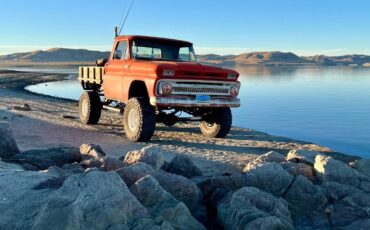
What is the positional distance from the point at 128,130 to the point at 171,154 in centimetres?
175

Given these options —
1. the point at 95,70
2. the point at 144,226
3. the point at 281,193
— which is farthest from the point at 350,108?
the point at 144,226

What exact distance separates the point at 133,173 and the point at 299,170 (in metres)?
2.60

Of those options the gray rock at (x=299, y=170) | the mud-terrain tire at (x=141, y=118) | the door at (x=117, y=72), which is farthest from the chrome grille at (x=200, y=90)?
the gray rock at (x=299, y=170)

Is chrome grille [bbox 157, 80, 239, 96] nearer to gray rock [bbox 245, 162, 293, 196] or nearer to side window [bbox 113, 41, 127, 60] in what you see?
side window [bbox 113, 41, 127, 60]

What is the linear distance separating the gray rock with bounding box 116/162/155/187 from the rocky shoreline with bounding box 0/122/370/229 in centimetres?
1

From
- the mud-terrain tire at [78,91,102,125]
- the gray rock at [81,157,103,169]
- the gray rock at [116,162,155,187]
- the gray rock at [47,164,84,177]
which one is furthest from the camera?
the mud-terrain tire at [78,91,102,125]

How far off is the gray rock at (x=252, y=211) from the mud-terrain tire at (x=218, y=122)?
5.52 m

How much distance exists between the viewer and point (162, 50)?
11.4 metres

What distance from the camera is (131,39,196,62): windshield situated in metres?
11.1

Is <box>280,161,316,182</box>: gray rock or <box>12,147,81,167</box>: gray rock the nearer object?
<box>280,161,316,182</box>: gray rock

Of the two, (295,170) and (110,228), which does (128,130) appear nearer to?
(295,170)

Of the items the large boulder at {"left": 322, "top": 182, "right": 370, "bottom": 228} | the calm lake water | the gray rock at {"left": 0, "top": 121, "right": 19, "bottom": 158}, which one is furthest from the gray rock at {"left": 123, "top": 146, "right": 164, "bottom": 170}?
the calm lake water

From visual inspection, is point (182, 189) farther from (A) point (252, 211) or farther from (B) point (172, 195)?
(A) point (252, 211)

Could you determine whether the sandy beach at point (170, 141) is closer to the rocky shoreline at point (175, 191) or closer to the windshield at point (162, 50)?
the rocky shoreline at point (175, 191)
